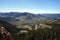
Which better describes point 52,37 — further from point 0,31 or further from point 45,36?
point 0,31

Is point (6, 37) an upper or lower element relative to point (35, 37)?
upper

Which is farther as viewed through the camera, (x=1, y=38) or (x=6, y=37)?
(x=6, y=37)

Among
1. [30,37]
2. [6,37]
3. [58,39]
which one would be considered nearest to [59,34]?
[58,39]

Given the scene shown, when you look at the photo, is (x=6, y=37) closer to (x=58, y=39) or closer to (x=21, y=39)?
(x=58, y=39)

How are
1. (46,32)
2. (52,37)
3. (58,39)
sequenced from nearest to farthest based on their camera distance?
(58,39)
(52,37)
(46,32)

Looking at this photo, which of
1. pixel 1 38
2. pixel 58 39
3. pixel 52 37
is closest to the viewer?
pixel 1 38

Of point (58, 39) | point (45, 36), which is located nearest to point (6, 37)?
point (58, 39)

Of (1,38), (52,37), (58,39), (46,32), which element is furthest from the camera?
(46,32)

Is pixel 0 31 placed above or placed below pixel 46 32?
above

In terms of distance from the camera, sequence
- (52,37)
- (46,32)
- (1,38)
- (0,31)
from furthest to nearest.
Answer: (46,32) < (52,37) < (0,31) < (1,38)
